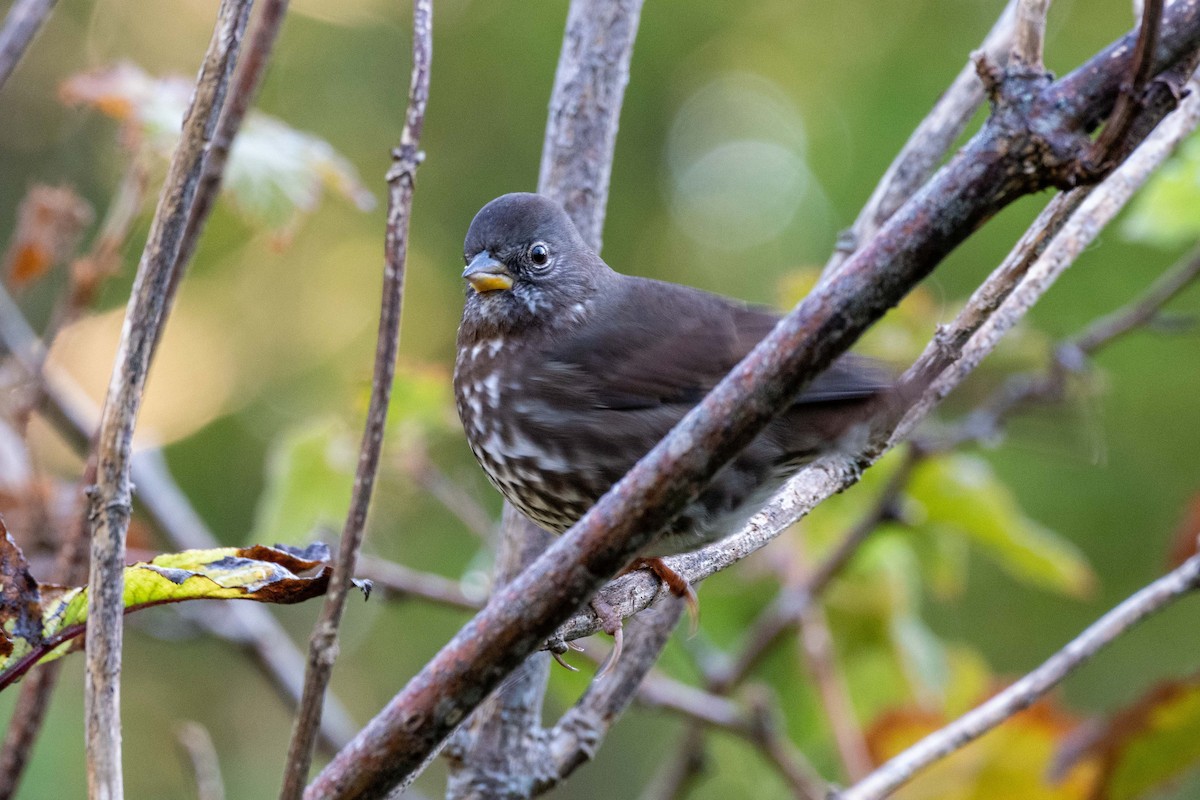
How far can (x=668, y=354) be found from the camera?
8.99 ft

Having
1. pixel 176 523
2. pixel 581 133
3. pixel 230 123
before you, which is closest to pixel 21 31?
pixel 230 123

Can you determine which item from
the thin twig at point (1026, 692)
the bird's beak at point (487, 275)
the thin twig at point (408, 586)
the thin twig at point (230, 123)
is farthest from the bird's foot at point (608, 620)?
the bird's beak at point (487, 275)

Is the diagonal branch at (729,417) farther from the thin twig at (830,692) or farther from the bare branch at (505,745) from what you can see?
the thin twig at (830,692)

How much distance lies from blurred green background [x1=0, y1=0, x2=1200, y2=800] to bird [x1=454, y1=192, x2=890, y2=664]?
2944mm

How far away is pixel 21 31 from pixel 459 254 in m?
5.54

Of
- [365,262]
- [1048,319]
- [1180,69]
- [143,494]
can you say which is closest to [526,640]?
[1180,69]

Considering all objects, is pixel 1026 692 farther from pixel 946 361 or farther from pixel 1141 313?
pixel 1141 313

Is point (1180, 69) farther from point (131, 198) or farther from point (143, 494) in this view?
point (143, 494)

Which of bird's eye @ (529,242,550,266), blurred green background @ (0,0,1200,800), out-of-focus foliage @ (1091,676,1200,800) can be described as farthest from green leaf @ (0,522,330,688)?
blurred green background @ (0,0,1200,800)

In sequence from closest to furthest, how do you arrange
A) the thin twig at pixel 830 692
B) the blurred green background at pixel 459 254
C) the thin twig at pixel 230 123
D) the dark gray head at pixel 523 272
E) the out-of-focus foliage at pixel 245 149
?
the thin twig at pixel 230 123 < the out-of-focus foliage at pixel 245 149 < the dark gray head at pixel 523 272 < the thin twig at pixel 830 692 < the blurred green background at pixel 459 254

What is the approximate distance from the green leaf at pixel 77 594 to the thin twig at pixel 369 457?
235 millimetres

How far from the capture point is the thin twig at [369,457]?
3.70 feet

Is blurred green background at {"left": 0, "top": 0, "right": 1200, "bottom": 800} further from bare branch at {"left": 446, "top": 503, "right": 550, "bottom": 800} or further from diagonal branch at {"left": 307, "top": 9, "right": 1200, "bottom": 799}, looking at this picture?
diagonal branch at {"left": 307, "top": 9, "right": 1200, "bottom": 799}

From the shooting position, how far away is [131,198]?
2672 millimetres
